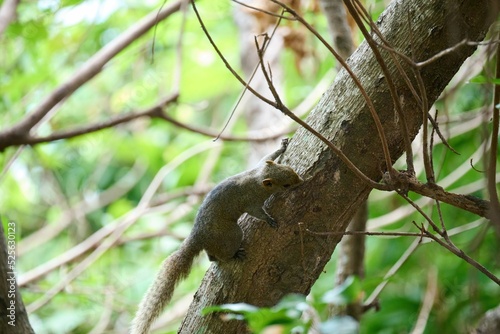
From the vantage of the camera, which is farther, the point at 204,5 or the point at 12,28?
the point at 204,5

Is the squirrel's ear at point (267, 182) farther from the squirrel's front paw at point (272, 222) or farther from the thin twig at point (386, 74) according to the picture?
the thin twig at point (386, 74)

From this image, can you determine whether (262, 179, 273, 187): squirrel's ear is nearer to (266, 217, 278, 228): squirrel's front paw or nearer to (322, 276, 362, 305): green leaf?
(266, 217, 278, 228): squirrel's front paw

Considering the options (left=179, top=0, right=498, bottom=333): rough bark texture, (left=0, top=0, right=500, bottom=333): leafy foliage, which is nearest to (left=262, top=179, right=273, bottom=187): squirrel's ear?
(left=179, top=0, right=498, bottom=333): rough bark texture

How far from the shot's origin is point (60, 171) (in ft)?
18.3

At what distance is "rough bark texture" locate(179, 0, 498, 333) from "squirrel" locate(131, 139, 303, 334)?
8cm

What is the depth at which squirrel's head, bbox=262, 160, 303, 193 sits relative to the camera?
1.90 meters

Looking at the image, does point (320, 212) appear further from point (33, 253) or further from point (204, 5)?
point (33, 253)

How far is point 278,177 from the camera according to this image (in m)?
2.05

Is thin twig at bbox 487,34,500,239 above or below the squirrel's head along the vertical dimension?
below

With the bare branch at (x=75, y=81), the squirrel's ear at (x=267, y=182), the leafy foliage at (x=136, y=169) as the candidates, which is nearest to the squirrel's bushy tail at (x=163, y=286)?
the squirrel's ear at (x=267, y=182)

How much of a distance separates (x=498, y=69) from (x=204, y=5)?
349cm

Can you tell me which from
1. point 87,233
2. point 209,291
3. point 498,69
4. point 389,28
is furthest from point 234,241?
point 87,233

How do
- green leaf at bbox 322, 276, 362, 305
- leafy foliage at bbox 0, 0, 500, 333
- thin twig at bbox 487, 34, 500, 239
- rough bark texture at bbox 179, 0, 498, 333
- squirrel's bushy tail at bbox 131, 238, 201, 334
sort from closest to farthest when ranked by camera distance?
green leaf at bbox 322, 276, 362, 305, thin twig at bbox 487, 34, 500, 239, rough bark texture at bbox 179, 0, 498, 333, squirrel's bushy tail at bbox 131, 238, 201, 334, leafy foliage at bbox 0, 0, 500, 333

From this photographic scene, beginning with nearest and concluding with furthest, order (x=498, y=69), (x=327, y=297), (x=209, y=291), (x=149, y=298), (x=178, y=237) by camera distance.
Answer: (x=327, y=297) → (x=498, y=69) → (x=209, y=291) → (x=149, y=298) → (x=178, y=237)
